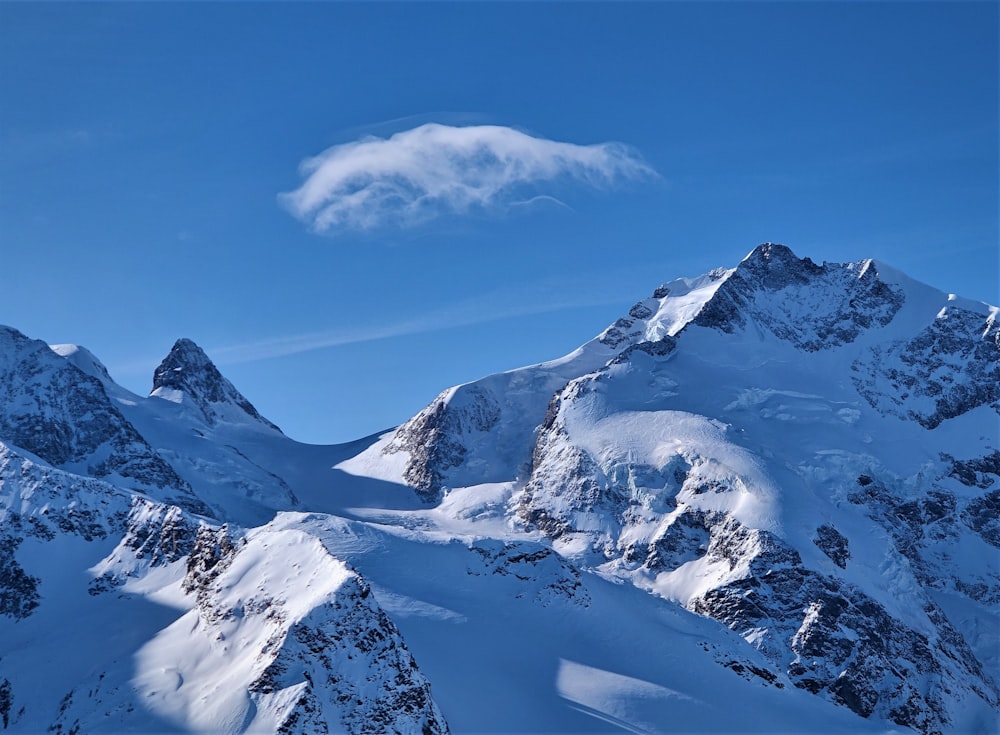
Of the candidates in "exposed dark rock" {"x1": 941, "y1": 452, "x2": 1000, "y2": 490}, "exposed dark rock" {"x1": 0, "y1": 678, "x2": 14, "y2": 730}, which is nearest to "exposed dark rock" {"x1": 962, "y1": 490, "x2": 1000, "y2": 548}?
"exposed dark rock" {"x1": 941, "y1": 452, "x2": 1000, "y2": 490}

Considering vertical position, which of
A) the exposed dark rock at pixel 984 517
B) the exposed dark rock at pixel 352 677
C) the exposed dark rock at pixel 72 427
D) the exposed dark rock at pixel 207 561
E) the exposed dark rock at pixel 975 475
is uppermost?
the exposed dark rock at pixel 975 475

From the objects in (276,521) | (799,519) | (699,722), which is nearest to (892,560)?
(799,519)

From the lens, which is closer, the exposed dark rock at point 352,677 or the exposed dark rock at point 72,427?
the exposed dark rock at point 352,677

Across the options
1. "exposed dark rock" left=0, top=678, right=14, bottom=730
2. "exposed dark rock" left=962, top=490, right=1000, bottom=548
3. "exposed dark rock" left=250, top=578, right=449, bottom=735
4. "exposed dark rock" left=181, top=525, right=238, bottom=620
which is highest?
"exposed dark rock" left=962, top=490, right=1000, bottom=548

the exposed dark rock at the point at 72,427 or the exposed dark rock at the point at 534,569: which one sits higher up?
the exposed dark rock at the point at 72,427

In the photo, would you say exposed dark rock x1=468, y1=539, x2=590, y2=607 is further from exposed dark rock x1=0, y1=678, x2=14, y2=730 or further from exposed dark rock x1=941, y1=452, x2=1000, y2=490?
exposed dark rock x1=941, y1=452, x2=1000, y2=490

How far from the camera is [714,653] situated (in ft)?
398

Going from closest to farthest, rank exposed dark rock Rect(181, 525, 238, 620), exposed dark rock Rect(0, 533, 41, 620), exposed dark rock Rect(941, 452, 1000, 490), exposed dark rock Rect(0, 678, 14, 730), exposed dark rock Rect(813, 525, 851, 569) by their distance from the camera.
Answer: exposed dark rock Rect(0, 678, 14, 730) → exposed dark rock Rect(181, 525, 238, 620) → exposed dark rock Rect(0, 533, 41, 620) → exposed dark rock Rect(813, 525, 851, 569) → exposed dark rock Rect(941, 452, 1000, 490)

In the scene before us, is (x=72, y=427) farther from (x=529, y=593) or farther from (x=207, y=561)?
(x=529, y=593)

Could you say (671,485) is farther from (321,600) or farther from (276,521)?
(321,600)

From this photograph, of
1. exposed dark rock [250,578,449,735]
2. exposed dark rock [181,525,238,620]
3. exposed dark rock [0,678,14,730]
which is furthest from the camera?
exposed dark rock [181,525,238,620]

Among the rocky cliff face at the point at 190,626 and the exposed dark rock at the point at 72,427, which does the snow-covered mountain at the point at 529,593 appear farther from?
the exposed dark rock at the point at 72,427

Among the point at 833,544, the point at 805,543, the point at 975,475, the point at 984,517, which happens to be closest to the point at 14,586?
the point at 805,543

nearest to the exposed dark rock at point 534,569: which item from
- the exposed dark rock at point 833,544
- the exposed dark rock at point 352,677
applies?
the exposed dark rock at point 352,677
